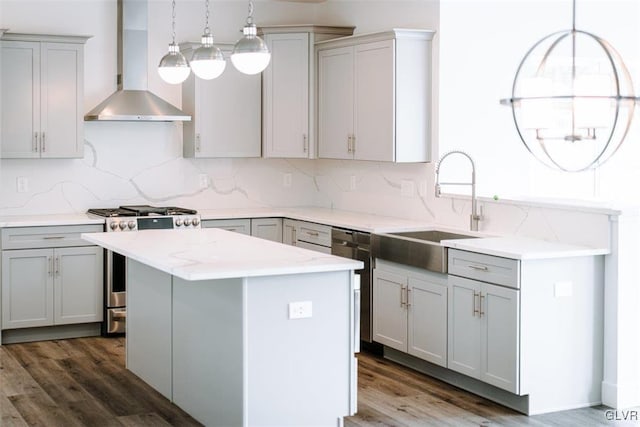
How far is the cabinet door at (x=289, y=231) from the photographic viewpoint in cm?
745

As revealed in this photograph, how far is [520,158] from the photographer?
267 inches

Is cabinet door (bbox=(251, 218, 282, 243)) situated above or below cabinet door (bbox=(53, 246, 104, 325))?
above

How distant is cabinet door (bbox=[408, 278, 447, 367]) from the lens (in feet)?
18.3

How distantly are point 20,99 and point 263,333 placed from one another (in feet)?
11.6

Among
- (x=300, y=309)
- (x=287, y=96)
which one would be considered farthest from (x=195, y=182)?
(x=300, y=309)

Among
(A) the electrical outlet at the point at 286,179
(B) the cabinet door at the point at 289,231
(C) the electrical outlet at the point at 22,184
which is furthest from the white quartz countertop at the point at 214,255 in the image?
(A) the electrical outlet at the point at 286,179

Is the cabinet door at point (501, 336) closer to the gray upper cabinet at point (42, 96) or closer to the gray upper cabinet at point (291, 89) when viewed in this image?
the gray upper cabinet at point (291, 89)

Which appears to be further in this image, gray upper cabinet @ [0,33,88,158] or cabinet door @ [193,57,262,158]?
cabinet door @ [193,57,262,158]

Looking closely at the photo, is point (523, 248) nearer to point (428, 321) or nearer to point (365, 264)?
point (428, 321)

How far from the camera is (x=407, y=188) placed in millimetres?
6992

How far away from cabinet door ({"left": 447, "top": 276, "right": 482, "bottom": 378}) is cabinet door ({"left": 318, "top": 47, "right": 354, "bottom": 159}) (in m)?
2.03

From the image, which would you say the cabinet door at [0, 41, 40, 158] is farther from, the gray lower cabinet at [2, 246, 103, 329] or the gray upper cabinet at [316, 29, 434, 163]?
the gray upper cabinet at [316, 29, 434, 163]

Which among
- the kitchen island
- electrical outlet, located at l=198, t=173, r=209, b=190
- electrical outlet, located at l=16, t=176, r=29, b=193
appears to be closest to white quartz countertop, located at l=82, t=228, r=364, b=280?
the kitchen island

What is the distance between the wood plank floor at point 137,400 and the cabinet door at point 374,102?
1.58 m
